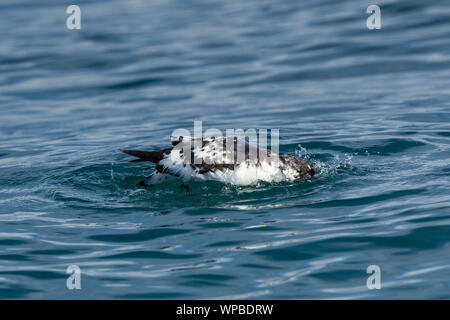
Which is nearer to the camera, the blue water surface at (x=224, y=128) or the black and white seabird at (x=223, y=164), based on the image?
the blue water surface at (x=224, y=128)

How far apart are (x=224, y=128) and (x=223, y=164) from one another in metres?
4.25

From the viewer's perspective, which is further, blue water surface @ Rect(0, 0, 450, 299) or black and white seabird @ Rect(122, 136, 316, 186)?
black and white seabird @ Rect(122, 136, 316, 186)

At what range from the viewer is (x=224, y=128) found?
14328 millimetres

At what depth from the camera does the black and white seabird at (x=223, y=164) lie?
Result: 33.3 ft

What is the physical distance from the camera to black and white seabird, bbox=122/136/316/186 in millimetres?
10148

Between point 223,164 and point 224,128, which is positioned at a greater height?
point 224,128

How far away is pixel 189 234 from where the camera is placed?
853 cm

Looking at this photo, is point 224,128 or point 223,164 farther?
point 224,128

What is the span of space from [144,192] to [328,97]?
7056mm

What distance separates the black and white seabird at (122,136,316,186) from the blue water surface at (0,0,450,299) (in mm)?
174

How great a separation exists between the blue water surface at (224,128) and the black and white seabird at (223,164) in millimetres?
174

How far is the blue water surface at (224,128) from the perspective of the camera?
296 inches

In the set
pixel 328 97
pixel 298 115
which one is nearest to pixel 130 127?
pixel 298 115

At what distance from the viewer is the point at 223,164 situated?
1012 cm
